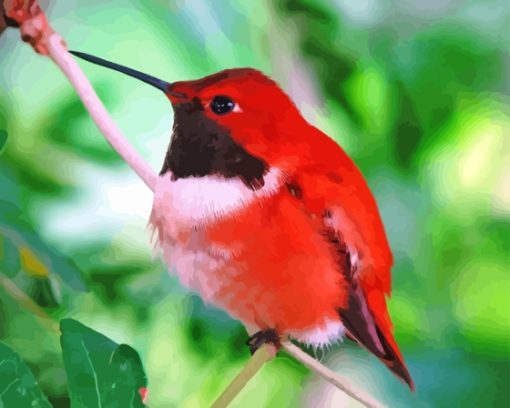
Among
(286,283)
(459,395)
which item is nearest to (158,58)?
(286,283)

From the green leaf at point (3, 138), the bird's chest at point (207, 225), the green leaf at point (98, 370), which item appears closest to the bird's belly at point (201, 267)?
the bird's chest at point (207, 225)

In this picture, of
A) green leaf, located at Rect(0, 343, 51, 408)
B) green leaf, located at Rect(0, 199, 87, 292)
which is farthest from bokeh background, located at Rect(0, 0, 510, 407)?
green leaf, located at Rect(0, 343, 51, 408)

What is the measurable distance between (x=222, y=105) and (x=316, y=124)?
0.49 ft

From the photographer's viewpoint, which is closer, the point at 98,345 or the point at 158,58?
the point at 98,345

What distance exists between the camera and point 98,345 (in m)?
0.84

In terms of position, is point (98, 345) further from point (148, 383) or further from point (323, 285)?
point (323, 285)

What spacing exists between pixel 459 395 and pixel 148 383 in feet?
1.40

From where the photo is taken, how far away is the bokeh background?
938 millimetres

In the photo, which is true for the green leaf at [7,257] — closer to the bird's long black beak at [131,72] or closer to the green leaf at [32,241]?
the green leaf at [32,241]

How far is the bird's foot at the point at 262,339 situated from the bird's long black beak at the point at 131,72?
333mm

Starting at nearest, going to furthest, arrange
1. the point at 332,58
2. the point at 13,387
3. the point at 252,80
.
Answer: the point at 13,387
the point at 252,80
the point at 332,58

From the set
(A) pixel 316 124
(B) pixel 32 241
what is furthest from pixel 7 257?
(A) pixel 316 124

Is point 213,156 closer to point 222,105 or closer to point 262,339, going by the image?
point 222,105

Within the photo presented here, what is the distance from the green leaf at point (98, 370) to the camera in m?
0.83
